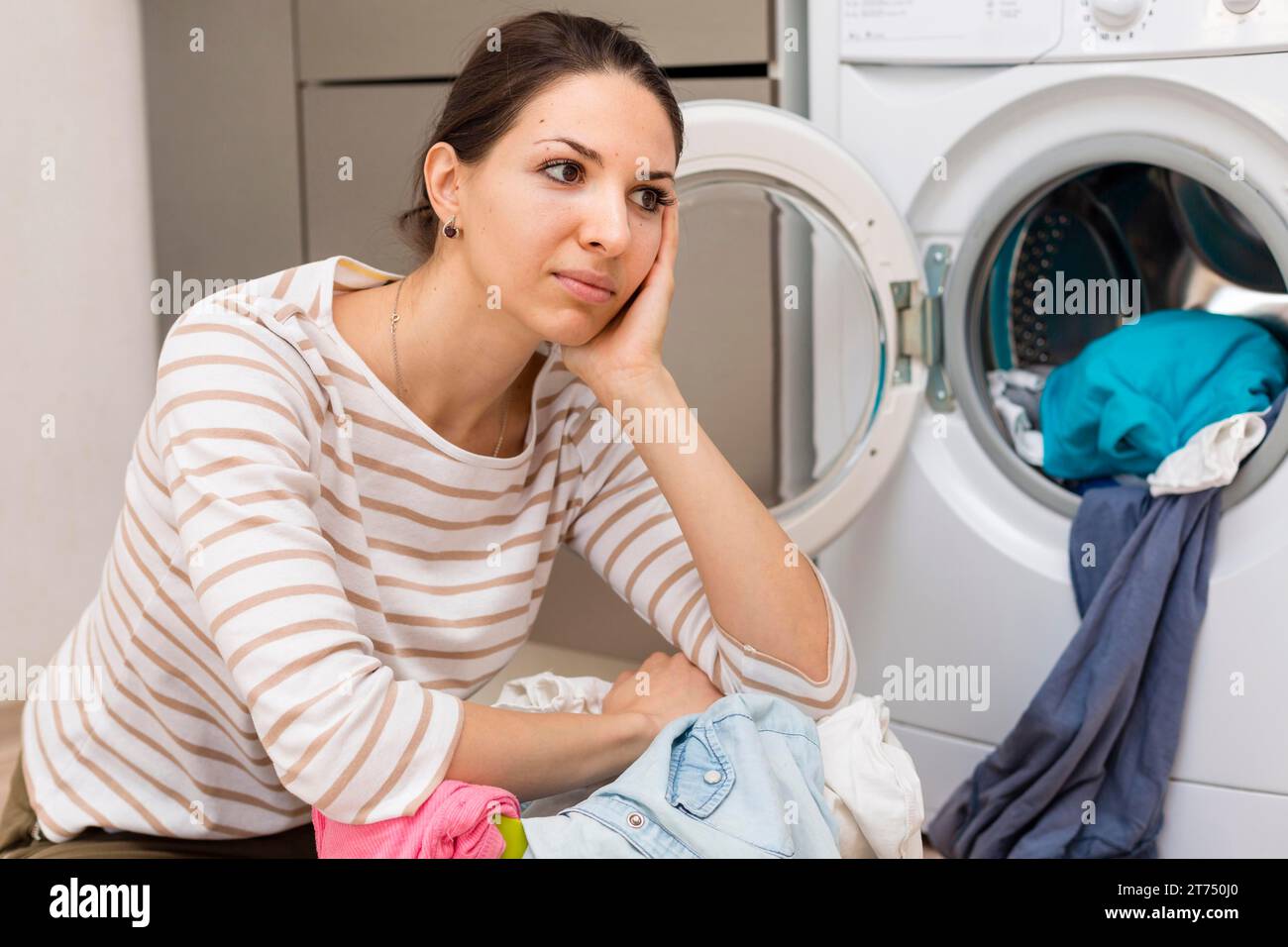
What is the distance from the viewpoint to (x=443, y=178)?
105 centimetres

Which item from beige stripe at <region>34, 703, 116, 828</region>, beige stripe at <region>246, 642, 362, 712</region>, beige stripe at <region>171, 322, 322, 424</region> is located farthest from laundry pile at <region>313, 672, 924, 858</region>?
beige stripe at <region>171, 322, 322, 424</region>

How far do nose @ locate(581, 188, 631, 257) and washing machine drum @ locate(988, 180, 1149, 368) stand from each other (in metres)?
0.80

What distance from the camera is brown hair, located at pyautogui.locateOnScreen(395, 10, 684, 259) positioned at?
0.99 meters

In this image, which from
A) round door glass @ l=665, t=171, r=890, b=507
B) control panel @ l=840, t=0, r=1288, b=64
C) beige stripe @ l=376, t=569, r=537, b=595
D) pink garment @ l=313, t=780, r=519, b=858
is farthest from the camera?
round door glass @ l=665, t=171, r=890, b=507

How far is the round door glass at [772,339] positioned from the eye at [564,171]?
565 mm

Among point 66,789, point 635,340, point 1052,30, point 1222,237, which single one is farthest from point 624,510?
point 1222,237

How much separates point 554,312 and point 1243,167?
0.83 metres

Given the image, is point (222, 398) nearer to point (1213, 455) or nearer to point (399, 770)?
point (399, 770)

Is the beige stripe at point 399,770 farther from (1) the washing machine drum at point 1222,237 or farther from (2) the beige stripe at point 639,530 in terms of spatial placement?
(1) the washing machine drum at point 1222,237

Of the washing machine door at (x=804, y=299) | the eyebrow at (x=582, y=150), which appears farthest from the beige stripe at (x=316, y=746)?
the washing machine door at (x=804, y=299)

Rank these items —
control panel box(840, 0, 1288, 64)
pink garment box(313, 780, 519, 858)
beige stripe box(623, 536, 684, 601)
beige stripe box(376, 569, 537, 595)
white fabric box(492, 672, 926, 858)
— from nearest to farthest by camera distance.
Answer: pink garment box(313, 780, 519, 858) → white fabric box(492, 672, 926, 858) → beige stripe box(376, 569, 537, 595) → beige stripe box(623, 536, 684, 601) → control panel box(840, 0, 1288, 64)

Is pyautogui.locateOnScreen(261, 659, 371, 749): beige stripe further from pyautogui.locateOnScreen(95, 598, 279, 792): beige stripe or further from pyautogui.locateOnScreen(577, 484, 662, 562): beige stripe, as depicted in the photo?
pyautogui.locateOnScreen(577, 484, 662, 562): beige stripe

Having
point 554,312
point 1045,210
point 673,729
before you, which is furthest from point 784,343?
point 673,729

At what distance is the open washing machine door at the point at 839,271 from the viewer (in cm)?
144
